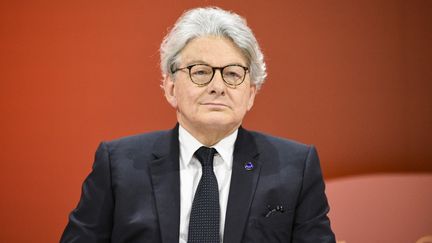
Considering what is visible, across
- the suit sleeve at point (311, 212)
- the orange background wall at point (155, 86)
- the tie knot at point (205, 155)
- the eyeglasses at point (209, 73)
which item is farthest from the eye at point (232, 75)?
the orange background wall at point (155, 86)

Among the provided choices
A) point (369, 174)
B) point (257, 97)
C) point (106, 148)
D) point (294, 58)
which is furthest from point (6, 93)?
point (369, 174)

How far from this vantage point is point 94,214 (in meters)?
1.97

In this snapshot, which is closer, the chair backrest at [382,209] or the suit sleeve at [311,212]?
the suit sleeve at [311,212]

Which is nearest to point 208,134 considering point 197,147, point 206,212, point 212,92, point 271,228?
point 197,147

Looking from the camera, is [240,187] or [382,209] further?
[382,209]

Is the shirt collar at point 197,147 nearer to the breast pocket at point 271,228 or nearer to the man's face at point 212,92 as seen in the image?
the man's face at point 212,92

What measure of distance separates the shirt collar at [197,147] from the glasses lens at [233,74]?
190 millimetres

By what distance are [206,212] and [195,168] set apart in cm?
18

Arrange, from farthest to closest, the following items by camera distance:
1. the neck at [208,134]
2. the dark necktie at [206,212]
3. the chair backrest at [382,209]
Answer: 1. the chair backrest at [382,209]
2. the neck at [208,134]
3. the dark necktie at [206,212]

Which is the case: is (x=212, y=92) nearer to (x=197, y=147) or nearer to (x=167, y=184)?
(x=197, y=147)

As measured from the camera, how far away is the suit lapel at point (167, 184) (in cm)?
192

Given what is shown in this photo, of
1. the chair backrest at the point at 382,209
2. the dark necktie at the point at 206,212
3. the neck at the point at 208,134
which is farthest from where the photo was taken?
the chair backrest at the point at 382,209

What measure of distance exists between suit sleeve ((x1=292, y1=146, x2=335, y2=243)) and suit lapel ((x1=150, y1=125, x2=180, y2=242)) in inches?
16.1

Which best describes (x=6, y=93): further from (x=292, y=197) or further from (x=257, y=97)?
(x=292, y=197)
